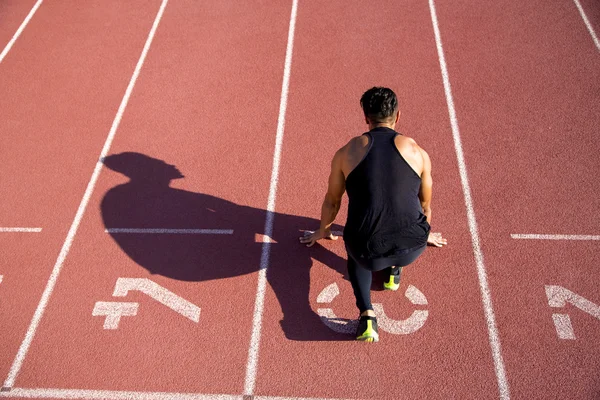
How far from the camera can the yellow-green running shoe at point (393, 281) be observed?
4.69 meters

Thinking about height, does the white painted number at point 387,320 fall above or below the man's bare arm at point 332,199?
below

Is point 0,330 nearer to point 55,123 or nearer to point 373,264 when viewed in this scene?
point 55,123

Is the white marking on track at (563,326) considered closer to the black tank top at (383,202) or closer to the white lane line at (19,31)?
the black tank top at (383,202)

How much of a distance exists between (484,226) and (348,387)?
93.0 inches

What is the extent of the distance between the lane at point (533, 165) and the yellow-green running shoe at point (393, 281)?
97cm

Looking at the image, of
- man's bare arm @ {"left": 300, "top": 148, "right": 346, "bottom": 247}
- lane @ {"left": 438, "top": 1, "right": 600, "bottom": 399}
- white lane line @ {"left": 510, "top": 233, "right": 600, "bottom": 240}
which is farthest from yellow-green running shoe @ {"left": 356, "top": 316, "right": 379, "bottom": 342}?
white lane line @ {"left": 510, "top": 233, "right": 600, "bottom": 240}

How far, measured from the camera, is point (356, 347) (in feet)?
14.6

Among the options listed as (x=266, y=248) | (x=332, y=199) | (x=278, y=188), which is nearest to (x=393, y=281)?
(x=332, y=199)

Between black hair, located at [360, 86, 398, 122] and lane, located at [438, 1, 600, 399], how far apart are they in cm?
228

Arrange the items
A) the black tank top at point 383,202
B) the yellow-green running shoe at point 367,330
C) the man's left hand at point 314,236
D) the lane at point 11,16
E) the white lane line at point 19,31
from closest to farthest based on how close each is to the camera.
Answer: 1. the black tank top at point 383,202
2. the yellow-green running shoe at point 367,330
3. the man's left hand at point 314,236
4. the white lane line at point 19,31
5. the lane at point 11,16

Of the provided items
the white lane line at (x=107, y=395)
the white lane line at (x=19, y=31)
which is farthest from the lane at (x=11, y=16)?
the white lane line at (x=107, y=395)

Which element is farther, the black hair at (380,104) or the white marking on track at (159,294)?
the white marking on track at (159,294)

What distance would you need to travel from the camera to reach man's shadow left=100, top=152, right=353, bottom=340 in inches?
191

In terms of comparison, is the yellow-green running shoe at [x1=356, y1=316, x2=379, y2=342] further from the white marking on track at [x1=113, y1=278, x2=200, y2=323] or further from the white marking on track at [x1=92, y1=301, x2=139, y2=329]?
the white marking on track at [x1=92, y1=301, x2=139, y2=329]
